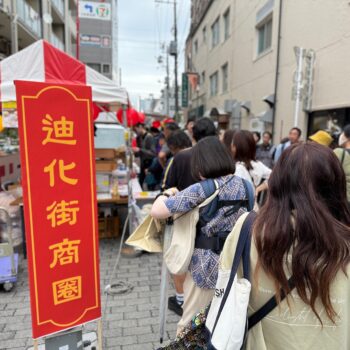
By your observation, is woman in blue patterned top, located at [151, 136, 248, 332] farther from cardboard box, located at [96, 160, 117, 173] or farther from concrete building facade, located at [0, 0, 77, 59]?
concrete building facade, located at [0, 0, 77, 59]

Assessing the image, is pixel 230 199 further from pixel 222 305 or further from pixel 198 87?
pixel 198 87

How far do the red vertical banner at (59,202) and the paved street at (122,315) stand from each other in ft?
3.09

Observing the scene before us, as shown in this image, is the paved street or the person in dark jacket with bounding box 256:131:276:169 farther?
the person in dark jacket with bounding box 256:131:276:169

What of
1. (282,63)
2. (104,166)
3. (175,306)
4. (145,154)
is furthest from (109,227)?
(282,63)

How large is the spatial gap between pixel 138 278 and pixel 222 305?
3.11 meters

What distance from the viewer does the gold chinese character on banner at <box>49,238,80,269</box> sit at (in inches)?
74.9

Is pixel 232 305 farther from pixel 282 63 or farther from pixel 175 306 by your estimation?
pixel 282 63

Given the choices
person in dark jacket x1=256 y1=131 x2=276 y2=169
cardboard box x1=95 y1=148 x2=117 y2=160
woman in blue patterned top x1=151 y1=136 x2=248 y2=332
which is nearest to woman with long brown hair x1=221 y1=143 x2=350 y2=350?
woman in blue patterned top x1=151 y1=136 x2=248 y2=332

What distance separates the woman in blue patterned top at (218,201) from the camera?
6.55 feet

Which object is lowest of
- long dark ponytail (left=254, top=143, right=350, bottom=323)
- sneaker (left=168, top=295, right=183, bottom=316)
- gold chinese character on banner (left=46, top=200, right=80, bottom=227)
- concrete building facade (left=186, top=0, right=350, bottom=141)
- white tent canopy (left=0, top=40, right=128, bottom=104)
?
sneaker (left=168, top=295, right=183, bottom=316)

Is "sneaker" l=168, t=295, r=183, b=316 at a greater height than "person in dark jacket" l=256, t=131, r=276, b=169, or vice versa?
"person in dark jacket" l=256, t=131, r=276, b=169

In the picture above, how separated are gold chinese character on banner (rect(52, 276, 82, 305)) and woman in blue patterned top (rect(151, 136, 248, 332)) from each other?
0.69 meters

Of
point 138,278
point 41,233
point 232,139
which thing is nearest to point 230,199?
Result: point 41,233

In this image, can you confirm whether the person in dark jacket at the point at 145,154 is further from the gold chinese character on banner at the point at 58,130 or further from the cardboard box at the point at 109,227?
the gold chinese character on banner at the point at 58,130
